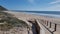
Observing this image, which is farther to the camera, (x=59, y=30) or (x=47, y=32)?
(x=47, y=32)

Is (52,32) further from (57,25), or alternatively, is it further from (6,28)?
(6,28)

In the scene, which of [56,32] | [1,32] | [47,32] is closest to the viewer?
[56,32]

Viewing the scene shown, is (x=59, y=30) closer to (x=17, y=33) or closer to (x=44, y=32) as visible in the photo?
(x=44, y=32)

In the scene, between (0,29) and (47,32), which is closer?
(47,32)

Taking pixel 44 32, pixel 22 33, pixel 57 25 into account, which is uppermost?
pixel 57 25

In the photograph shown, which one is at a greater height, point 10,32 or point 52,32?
point 52,32

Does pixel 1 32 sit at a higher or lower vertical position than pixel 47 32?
lower

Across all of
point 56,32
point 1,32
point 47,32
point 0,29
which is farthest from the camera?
point 0,29

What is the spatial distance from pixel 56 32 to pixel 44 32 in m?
0.44

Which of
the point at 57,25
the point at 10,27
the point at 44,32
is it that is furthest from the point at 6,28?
the point at 57,25

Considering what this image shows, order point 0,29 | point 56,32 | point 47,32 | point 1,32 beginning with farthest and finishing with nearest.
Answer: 1. point 0,29
2. point 1,32
3. point 47,32
4. point 56,32

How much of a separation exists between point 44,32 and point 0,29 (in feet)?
12.8

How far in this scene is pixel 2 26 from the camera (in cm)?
698

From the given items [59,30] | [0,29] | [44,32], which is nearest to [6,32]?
[0,29]
